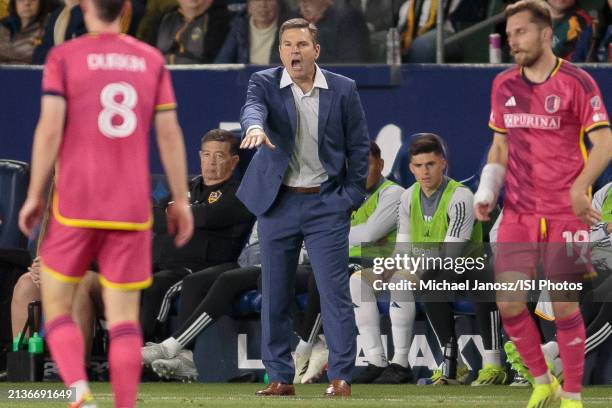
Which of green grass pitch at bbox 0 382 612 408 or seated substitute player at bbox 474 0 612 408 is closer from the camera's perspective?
seated substitute player at bbox 474 0 612 408

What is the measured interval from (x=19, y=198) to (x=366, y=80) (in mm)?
2697

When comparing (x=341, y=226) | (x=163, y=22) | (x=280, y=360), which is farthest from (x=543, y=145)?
(x=163, y=22)

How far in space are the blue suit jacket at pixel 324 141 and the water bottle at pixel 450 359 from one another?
1.75 meters

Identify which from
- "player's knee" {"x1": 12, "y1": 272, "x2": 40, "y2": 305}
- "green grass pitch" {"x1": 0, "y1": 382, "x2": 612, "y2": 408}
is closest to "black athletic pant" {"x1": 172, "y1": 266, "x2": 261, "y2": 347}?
"green grass pitch" {"x1": 0, "y1": 382, "x2": 612, "y2": 408}

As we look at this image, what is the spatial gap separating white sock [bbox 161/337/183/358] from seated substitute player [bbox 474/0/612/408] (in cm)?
326

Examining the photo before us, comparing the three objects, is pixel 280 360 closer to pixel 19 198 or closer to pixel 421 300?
pixel 421 300

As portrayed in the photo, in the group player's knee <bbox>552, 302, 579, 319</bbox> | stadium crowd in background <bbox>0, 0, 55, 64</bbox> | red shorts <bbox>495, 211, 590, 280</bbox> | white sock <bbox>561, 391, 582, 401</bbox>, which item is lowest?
white sock <bbox>561, 391, 582, 401</bbox>

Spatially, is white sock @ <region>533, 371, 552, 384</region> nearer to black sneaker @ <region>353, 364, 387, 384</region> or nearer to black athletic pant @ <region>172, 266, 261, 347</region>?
black sneaker @ <region>353, 364, 387, 384</region>

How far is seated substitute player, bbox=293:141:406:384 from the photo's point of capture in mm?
9602

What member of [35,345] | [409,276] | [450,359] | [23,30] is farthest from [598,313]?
[23,30]

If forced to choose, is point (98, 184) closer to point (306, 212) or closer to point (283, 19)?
point (306, 212)

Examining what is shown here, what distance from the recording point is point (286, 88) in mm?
8039

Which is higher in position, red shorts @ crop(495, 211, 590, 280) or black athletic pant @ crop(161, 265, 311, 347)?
red shorts @ crop(495, 211, 590, 280)

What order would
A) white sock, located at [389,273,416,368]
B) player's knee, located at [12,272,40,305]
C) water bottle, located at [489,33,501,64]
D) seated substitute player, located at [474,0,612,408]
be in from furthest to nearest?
water bottle, located at [489,33,501,64] < player's knee, located at [12,272,40,305] < white sock, located at [389,273,416,368] < seated substitute player, located at [474,0,612,408]
